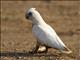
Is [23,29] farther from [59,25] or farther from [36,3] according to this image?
[36,3]

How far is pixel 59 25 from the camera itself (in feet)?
64.0

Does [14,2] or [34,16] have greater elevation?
[34,16]

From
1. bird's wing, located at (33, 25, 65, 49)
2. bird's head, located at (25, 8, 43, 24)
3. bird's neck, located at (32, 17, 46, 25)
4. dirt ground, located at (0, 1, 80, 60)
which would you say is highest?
bird's head, located at (25, 8, 43, 24)

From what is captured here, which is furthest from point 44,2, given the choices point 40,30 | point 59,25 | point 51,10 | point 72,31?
point 40,30

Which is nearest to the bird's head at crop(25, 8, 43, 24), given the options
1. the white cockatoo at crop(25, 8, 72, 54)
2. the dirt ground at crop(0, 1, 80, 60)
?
the white cockatoo at crop(25, 8, 72, 54)

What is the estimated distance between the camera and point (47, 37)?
448 inches

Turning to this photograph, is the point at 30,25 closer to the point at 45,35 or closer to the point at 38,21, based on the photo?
the point at 38,21

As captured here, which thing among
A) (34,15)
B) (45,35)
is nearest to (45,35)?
(45,35)

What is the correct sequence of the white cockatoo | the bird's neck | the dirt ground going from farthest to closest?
the dirt ground < the bird's neck < the white cockatoo

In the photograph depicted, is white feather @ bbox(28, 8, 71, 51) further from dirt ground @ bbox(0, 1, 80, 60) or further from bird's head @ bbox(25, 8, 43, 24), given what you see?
dirt ground @ bbox(0, 1, 80, 60)

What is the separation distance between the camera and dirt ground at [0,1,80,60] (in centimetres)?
1270

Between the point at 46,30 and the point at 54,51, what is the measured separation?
905 mm

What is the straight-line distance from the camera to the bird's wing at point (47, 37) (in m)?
11.3

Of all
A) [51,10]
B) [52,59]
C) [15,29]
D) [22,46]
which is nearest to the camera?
[52,59]
